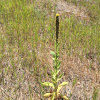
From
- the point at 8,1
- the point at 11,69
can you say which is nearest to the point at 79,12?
the point at 8,1

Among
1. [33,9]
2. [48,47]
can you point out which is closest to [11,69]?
[48,47]

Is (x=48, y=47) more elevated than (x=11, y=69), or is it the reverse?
(x=48, y=47)

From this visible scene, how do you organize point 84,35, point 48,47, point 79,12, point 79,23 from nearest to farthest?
point 48,47, point 84,35, point 79,23, point 79,12

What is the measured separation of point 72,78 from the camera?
8.21ft

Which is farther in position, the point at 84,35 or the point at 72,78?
the point at 84,35

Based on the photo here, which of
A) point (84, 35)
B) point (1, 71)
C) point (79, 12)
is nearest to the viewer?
point (1, 71)

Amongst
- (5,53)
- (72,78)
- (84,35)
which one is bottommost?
(72,78)

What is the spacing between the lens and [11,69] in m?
2.49

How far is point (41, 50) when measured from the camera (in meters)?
2.95

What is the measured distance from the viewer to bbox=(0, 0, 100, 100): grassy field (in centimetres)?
227

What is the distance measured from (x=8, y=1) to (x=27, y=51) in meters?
2.44

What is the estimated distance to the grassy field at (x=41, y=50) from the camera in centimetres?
227

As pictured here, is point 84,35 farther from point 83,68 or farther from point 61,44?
point 83,68

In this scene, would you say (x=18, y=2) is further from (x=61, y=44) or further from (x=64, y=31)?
(x=61, y=44)
